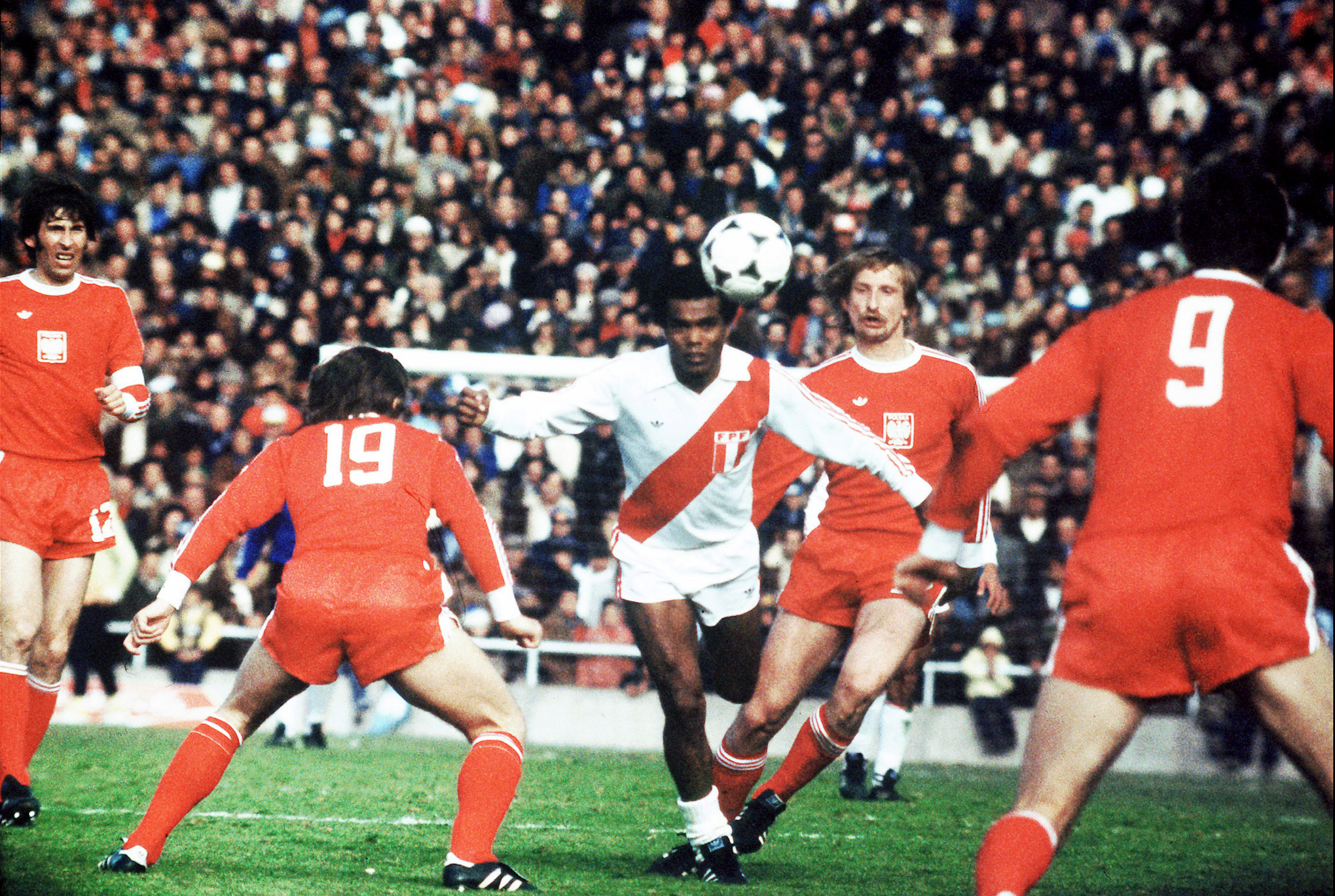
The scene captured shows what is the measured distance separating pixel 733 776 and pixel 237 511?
2.31 meters

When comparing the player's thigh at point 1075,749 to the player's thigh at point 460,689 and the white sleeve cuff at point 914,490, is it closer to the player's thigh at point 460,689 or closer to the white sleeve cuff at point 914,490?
the white sleeve cuff at point 914,490

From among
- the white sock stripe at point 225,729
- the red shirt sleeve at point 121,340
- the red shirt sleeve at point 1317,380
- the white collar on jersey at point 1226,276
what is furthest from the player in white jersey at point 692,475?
the red shirt sleeve at point 121,340

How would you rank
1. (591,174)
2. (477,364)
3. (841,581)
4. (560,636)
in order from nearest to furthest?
(841,581), (477,364), (560,636), (591,174)

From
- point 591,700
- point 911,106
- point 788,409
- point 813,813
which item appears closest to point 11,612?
point 788,409

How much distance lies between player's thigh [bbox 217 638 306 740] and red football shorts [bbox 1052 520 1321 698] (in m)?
2.76

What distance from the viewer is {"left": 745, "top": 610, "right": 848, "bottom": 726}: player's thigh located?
614 cm

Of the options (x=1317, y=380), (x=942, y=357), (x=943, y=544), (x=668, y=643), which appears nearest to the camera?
(x=1317, y=380)

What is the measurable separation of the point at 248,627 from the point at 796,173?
22.0ft

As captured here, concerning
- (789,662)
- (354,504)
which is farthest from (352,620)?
(789,662)

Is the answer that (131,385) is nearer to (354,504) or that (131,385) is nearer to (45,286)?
(45,286)

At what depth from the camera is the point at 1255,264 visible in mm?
3834

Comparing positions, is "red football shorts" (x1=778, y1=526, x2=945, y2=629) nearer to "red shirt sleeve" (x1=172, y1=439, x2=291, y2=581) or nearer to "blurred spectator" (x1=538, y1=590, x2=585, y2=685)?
"red shirt sleeve" (x1=172, y1=439, x2=291, y2=581)

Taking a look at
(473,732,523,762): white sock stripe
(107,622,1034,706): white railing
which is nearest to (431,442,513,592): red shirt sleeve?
(473,732,523,762): white sock stripe

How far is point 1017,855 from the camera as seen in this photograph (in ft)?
11.7
